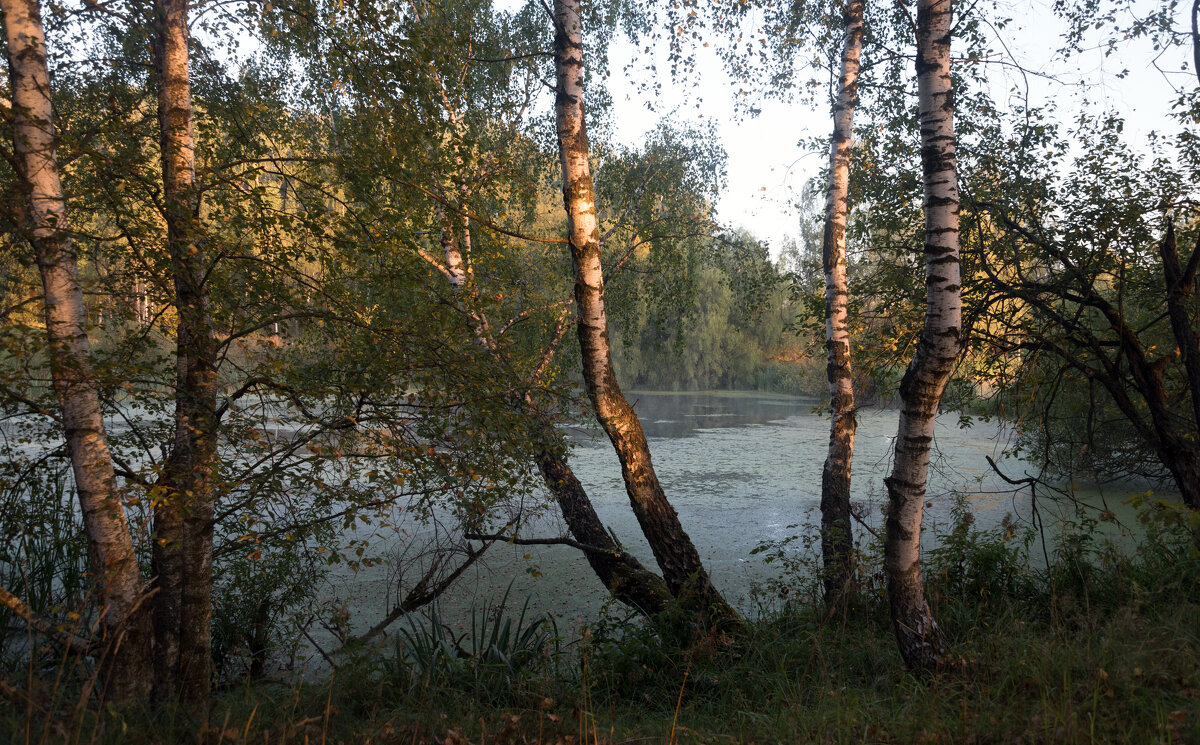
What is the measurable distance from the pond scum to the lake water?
0.86 m

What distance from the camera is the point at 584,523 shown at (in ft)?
17.3

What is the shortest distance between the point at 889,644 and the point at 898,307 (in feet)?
10.9

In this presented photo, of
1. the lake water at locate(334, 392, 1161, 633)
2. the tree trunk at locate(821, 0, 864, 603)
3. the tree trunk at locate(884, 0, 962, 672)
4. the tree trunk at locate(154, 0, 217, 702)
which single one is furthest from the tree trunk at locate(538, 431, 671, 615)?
the tree trunk at locate(821, 0, 864, 603)

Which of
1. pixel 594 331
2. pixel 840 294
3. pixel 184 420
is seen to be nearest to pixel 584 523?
pixel 594 331

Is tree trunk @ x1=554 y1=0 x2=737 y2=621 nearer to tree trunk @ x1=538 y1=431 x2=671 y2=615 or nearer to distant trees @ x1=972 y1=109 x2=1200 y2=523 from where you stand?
tree trunk @ x1=538 y1=431 x2=671 y2=615

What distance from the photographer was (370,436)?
348cm

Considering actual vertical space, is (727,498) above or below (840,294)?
below

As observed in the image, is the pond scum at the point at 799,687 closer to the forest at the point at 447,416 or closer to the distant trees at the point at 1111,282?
the forest at the point at 447,416

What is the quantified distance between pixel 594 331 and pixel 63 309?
278cm

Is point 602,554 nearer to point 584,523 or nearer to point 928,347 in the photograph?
point 584,523

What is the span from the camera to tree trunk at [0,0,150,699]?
261 centimetres

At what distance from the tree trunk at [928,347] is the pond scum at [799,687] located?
248 millimetres

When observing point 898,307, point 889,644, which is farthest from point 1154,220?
point 889,644

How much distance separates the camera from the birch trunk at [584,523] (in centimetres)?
410
